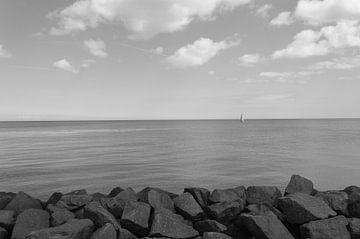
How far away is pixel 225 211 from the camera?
1041 cm

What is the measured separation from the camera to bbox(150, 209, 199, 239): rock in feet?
28.2

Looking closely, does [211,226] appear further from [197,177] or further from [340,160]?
[340,160]

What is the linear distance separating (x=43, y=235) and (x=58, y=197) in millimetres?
4817

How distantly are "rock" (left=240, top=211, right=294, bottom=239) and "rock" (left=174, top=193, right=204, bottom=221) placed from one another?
1569 millimetres

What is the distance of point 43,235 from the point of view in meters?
8.02

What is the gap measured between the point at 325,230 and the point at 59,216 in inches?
280

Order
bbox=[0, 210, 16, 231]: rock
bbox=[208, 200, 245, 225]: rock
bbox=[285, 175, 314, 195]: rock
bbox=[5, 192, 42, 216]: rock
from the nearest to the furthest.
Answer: bbox=[0, 210, 16, 231]: rock, bbox=[208, 200, 245, 225]: rock, bbox=[5, 192, 42, 216]: rock, bbox=[285, 175, 314, 195]: rock

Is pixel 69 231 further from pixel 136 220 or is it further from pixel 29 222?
pixel 29 222

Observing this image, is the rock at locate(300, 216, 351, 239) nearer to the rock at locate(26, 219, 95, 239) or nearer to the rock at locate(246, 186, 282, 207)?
the rock at locate(246, 186, 282, 207)

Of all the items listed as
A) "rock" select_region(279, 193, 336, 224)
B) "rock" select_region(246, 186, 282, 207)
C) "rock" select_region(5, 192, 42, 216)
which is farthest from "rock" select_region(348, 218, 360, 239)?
"rock" select_region(5, 192, 42, 216)

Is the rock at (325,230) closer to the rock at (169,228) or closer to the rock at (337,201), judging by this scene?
the rock at (337,201)

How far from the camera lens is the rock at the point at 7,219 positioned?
9688 millimetres

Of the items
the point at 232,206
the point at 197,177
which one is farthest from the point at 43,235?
the point at 197,177

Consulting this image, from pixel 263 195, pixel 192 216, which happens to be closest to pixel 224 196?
pixel 263 195
